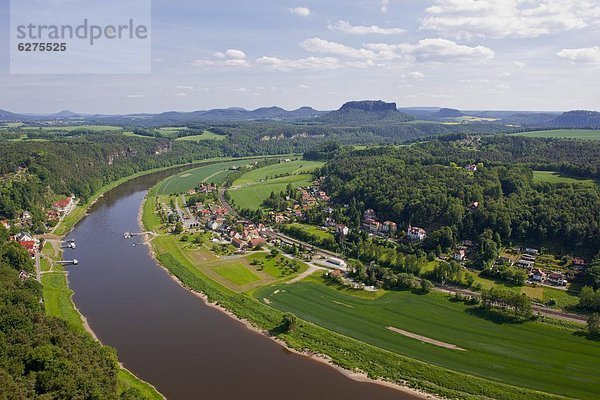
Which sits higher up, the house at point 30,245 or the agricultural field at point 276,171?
the agricultural field at point 276,171

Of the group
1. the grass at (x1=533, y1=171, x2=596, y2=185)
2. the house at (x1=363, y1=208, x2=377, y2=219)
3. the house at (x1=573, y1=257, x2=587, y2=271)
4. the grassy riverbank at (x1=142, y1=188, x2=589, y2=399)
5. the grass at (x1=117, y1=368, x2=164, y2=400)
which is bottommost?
the grass at (x1=117, y1=368, x2=164, y2=400)

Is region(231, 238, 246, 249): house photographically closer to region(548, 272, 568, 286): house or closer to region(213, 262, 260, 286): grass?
region(213, 262, 260, 286): grass

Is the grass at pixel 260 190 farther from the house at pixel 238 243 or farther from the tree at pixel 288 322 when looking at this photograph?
the tree at pixel 288 322

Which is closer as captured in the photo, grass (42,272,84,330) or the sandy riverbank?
the sandy riverbank

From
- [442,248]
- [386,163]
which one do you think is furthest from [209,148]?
[442,248]

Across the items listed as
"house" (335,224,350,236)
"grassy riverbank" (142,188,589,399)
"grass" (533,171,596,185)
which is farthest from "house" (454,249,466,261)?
"grass" (533,171,596,185)

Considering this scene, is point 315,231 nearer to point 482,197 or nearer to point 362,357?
point 482,197

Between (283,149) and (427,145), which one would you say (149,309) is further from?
(283,149)

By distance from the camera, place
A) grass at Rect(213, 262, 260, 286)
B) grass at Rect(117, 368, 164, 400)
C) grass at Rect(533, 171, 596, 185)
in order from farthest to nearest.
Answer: grass at Rect(533, 171, 596, 185) < grass at Rect(213, 262, 260, 286) < grass at Rect(117, 368, 164, 400)

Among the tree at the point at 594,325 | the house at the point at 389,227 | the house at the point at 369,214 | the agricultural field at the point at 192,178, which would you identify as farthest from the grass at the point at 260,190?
the tree at the point at 594,325
